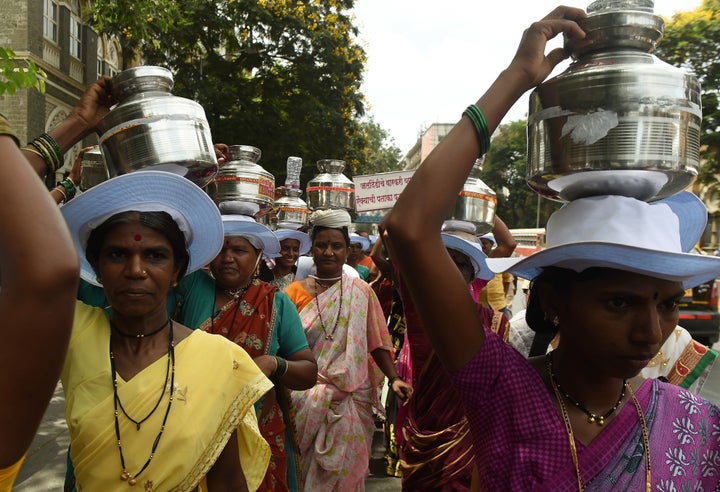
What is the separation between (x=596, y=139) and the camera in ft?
4.79

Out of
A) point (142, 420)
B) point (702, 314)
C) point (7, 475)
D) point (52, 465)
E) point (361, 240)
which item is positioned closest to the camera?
point (7, 475)

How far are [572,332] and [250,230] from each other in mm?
2436

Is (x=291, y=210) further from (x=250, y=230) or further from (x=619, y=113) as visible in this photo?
(x=619, y=113)

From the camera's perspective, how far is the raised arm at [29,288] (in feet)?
3.25

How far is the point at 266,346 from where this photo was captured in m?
3.40

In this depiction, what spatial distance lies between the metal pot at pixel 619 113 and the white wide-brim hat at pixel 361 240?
8416 millimetres

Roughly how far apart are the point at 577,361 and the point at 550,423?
0.60ft

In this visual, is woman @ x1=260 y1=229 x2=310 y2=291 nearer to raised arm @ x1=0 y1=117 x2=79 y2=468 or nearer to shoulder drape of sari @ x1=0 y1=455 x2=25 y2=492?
shoulder drape of sari @ x1=0 y1=455 x2=25 y2=492

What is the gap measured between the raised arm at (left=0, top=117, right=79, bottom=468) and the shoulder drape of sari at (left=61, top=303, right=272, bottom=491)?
3.22ft

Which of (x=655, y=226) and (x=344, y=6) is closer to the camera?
(x=655, y=226)

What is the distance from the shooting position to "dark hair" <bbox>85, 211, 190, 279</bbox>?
7.11 ft

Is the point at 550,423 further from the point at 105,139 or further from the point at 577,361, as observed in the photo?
the point at 105,139

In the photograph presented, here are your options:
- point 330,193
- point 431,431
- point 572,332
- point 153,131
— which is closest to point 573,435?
point 572,332

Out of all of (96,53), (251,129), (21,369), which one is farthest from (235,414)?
(96,53)
